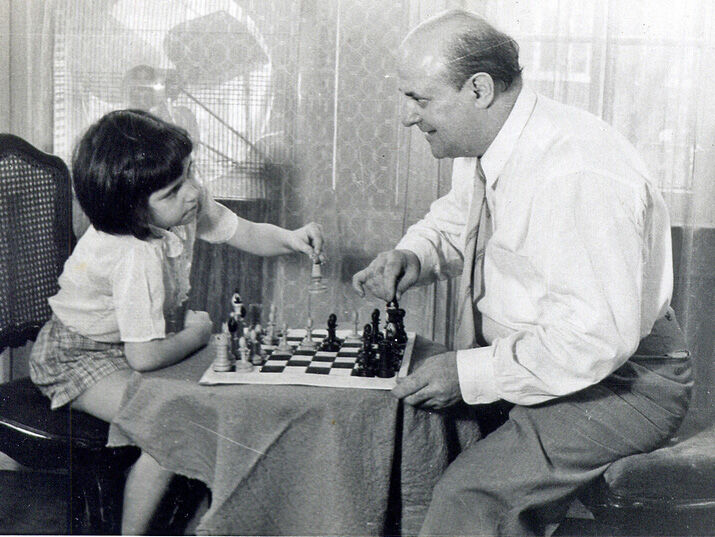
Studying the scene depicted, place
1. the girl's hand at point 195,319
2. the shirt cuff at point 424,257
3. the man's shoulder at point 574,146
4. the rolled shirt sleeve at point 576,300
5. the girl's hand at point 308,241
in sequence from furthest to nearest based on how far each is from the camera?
the girl's hand at point 308,241 < the shirt cuff at point 424,257 < the girl's hand at point 195,319 < the man's shoulder at point 574,146 < the rolled shirt sleeve at point 576,300

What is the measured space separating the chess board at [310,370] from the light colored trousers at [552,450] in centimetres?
26

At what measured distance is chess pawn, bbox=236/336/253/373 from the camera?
5.36 ft

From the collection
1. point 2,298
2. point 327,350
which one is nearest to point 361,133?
point 327,350

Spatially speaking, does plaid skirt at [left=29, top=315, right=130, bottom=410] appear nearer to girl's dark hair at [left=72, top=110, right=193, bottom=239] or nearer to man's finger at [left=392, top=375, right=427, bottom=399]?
girl's dark hair at [left=72, top=110, right=193, bottom=239]

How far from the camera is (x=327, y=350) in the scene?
1876 millimetres

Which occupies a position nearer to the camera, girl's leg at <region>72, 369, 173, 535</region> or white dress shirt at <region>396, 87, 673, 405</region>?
white dress shirt at <region>396, 87, 673, 405</region>

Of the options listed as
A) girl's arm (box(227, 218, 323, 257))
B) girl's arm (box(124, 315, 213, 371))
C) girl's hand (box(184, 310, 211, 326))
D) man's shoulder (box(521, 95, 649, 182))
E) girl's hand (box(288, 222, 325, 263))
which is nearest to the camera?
man's shoulder (box(521, 95, 649, 182))

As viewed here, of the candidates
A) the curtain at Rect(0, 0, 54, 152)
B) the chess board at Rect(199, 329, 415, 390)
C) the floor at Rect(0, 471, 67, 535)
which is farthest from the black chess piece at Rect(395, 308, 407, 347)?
the curtain at Rect(0, 0, 54, 152)

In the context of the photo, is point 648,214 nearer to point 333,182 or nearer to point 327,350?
point 327,350

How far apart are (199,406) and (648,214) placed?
1.04 meters

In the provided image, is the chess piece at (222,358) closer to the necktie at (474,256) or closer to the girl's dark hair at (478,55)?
the necktie at (474,256)

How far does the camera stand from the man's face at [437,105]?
5.69 ft

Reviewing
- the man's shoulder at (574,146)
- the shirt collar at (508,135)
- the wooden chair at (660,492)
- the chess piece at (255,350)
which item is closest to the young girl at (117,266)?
the chess piece at (255,350)

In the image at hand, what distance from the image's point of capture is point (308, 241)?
2.29m
